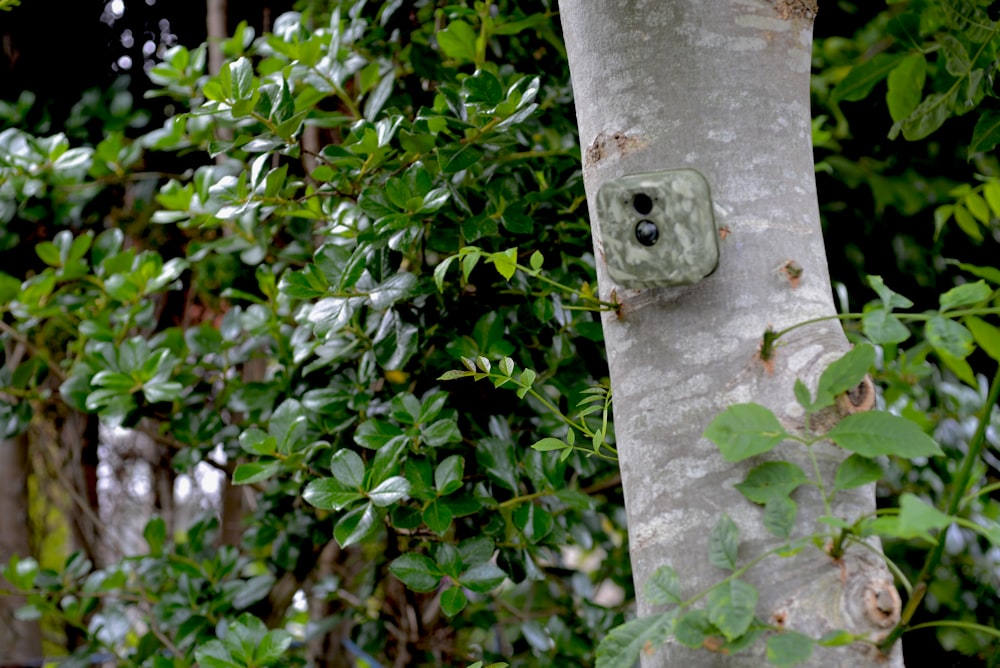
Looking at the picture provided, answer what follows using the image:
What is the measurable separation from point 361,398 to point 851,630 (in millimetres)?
635

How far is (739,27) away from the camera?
64cm

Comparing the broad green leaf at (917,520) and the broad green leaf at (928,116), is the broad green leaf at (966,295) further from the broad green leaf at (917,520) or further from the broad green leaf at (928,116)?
the broad green leaf at (928,116)

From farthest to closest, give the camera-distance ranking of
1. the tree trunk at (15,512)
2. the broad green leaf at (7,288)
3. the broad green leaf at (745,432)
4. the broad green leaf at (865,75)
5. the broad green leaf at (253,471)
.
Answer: the tree trunk at (15,512) → the broad green leaf at (7,288) → the broad green leaf at (865,75) → the broad green leaf at (253,471) → the broad green leaf at (745,432)

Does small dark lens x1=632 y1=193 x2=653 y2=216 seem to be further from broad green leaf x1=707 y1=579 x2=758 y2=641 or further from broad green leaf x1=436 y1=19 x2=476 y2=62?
broad green leaf x1=436 y1=19 x2=476 y2=62

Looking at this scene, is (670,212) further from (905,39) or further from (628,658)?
(905,39)

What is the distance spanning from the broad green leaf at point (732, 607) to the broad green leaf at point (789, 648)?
0.02 m

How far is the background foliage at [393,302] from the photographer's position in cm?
89

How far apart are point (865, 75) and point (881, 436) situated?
0.69 m

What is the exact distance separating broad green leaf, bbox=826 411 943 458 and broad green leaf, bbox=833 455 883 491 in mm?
13

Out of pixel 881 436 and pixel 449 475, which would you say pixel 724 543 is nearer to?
pixel 881 436

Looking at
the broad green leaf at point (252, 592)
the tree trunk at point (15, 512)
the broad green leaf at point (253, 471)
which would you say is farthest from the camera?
the tree trunk at point (15, 512)

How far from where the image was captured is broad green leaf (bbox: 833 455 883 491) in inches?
19.9

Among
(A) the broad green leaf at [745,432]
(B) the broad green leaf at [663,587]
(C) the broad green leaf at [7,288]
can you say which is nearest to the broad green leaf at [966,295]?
(A) the broad green leaf at [745,432]

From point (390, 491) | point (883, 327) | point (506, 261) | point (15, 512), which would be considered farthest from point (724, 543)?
point (15, 512)
